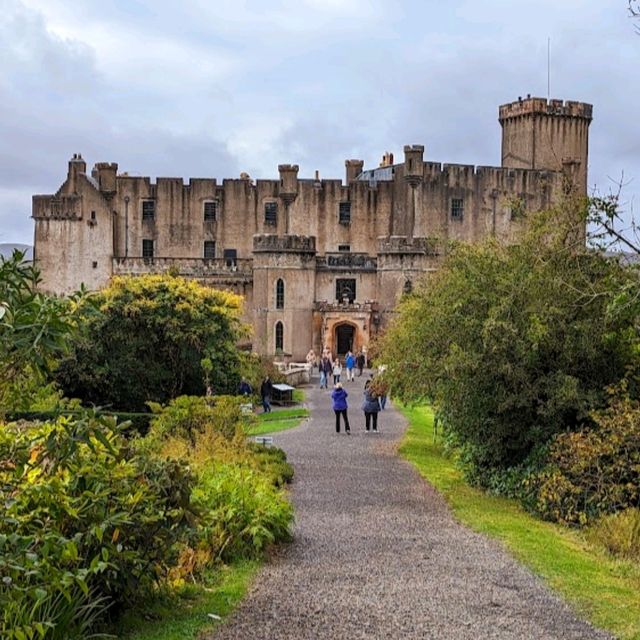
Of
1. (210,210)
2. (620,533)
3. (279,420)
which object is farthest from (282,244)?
(620,533)

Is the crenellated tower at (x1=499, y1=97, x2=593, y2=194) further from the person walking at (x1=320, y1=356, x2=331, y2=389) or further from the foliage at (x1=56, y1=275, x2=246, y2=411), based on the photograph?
the foliage at (x1=56, y1=275, x2=246, y2=411)

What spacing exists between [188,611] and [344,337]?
45.9 meters

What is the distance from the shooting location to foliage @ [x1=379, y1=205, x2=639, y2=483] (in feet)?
57.8

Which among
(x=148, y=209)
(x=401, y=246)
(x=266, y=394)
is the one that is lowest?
(x=266, y=394)

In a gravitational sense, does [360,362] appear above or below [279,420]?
above

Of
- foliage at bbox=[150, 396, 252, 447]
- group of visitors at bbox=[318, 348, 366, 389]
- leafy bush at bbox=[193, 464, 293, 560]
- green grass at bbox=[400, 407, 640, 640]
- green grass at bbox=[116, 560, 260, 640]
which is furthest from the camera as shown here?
group of visitors at bbox=[318, 348, 366, 389]

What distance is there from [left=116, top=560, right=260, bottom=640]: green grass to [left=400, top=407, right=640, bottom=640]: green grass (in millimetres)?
3364

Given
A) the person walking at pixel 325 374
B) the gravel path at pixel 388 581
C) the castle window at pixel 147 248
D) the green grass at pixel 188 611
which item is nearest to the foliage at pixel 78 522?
the green grass at pixel 188 611

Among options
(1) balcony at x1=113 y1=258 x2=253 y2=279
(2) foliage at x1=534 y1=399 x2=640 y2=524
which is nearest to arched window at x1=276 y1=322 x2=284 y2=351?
(1) balcony at x1=113 y1=258 x2=253 y2=279

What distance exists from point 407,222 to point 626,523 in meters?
48.4

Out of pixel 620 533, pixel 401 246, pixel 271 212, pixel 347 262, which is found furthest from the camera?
pixel 271 212

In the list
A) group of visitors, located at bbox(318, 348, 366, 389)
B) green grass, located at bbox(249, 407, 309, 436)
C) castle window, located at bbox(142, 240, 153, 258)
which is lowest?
green grass, located at bbox(249, 407, 309, 436)

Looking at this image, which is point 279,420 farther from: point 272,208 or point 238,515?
point 272,208

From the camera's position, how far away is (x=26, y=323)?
6988mm
